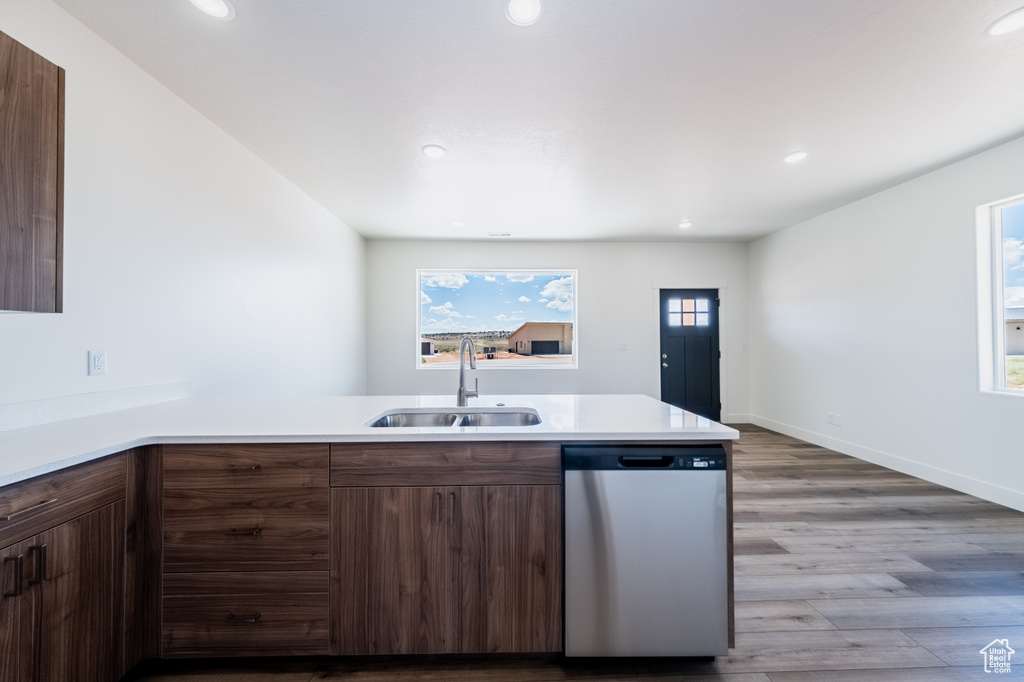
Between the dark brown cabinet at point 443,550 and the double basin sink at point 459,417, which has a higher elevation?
the double basin sink at point 459,417

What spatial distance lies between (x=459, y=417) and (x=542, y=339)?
3.85 m

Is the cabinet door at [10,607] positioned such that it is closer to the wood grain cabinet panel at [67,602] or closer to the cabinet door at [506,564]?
the wood grain cabinet panel at [67,602]

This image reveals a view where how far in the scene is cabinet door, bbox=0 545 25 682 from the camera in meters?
1.00

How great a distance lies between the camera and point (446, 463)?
4.74ft

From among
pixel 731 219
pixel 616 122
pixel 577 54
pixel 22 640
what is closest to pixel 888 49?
pixel 616 122

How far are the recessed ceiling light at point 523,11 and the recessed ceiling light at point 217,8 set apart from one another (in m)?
1.13

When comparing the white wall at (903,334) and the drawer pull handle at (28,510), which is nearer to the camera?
the drawer pull handle at (28,510)

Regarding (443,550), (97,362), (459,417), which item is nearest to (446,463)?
(443,550)

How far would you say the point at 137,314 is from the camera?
198 cm

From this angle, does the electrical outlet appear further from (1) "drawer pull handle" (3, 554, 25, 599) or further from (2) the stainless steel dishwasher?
(2) the stainless steel dishwasher

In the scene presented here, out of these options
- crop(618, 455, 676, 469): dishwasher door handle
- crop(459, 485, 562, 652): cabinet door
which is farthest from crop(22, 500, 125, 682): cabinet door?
crop(618, 455, 676, 469): dishwasher door handle

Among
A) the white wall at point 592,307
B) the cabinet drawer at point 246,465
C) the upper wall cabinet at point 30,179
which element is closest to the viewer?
the upper wall cabinet at point 30,179

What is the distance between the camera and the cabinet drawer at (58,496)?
101 centimetres

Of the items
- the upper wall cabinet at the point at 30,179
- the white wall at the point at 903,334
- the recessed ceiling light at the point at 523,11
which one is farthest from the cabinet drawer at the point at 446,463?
the white wall at the point at 903,334
